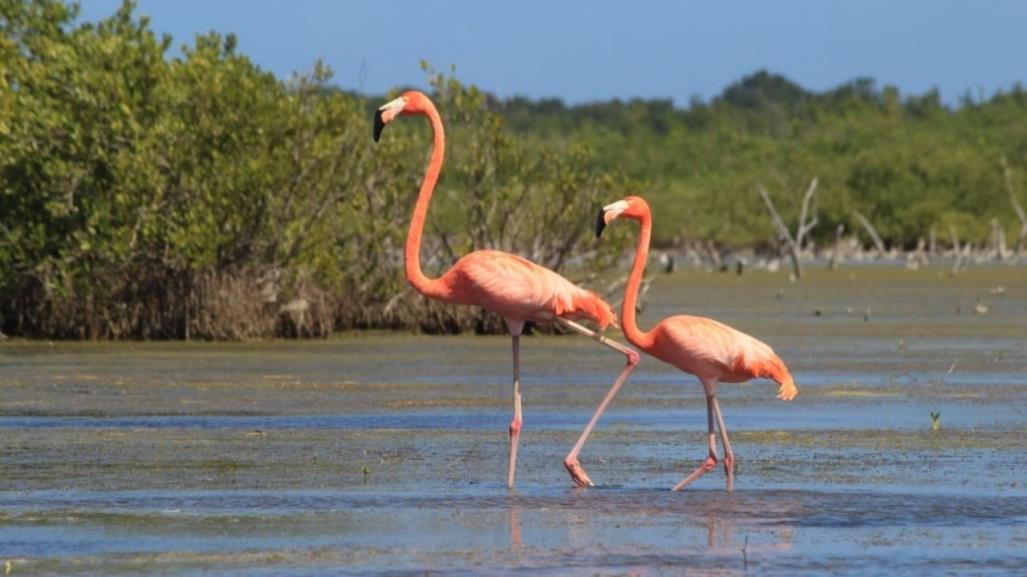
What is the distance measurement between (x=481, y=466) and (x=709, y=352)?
64.3 inches

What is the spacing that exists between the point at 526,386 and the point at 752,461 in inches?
230

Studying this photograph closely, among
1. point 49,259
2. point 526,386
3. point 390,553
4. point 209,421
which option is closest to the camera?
point 390,553

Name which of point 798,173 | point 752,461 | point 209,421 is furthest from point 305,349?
point 798,173

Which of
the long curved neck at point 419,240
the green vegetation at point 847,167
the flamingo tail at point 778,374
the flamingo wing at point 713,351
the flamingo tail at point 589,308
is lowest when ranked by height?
the flamingo tail at point 778,374

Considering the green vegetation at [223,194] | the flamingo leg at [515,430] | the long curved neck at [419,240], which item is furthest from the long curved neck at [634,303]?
the green vegetation at [223,194]

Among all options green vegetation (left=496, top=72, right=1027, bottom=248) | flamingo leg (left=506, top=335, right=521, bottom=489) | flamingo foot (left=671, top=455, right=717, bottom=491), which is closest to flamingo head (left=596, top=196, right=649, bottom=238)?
flamingo leg (left=506, top=335, right=521, bottom=489)

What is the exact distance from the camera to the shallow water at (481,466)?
8570 mm

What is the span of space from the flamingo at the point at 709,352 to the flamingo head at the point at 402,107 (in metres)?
1.27

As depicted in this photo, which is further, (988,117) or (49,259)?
(988,117)

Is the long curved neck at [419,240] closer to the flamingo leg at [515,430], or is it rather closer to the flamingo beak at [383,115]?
the flamingo beak at [383,115]

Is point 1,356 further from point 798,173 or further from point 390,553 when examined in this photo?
point 798,173

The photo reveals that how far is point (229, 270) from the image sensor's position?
24.1 metres

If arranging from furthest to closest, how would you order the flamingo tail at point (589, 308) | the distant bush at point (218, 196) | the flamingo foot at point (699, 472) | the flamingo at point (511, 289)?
1. the distant bush at point (218, 196)
2. the flamingo tail at point (589, 308)
3. the flamingo at point (511, 289)
4. the flamingo foot at point (699, 472)

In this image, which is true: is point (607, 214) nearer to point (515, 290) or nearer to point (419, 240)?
point (515, 290)
